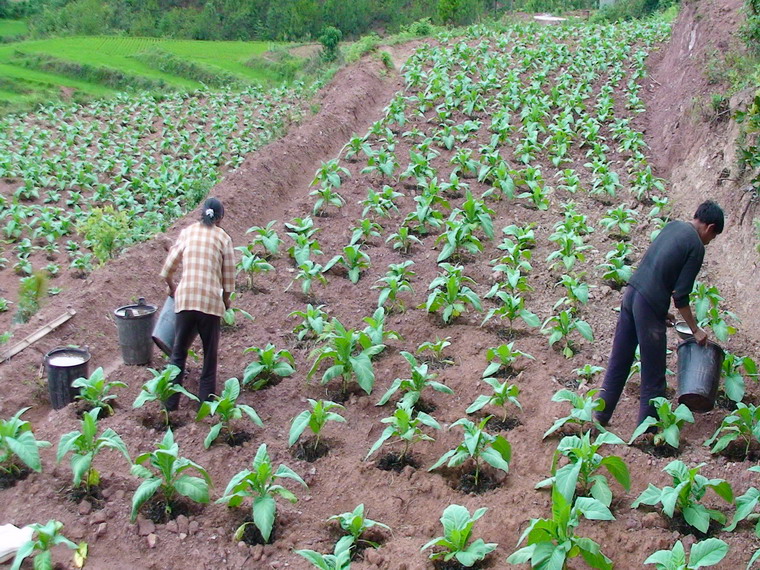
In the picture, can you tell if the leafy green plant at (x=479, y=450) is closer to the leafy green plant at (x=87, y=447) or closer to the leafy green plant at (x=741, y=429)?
the leafy green plant at (x=741, y=429)

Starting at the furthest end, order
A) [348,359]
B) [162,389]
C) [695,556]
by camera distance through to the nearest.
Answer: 1. [348,359]
2. [162,389]
3. [695,556]

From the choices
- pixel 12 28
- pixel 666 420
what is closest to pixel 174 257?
pixel 666 420

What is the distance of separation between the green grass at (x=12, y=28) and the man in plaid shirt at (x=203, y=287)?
2010 inches

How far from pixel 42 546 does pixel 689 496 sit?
399cm

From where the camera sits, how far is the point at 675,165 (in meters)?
12.0

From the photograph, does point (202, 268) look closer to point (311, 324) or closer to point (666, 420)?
point (311, 324)

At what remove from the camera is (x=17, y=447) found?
4875mm

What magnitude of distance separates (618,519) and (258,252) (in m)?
6.05

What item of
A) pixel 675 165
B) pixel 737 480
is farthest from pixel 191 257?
pixel 675 165

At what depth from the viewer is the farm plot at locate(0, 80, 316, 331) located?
37.4ft

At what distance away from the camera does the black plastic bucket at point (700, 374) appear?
5.54 metres

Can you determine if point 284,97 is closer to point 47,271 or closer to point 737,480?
point 47,271

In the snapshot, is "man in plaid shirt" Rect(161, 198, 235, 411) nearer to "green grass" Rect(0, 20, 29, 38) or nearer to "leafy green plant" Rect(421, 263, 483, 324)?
"leafy green plant" Rect(421, 263, 483, 324)

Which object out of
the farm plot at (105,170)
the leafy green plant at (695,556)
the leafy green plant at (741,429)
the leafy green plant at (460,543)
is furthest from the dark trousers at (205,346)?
the leafy green plant at (741,429)
